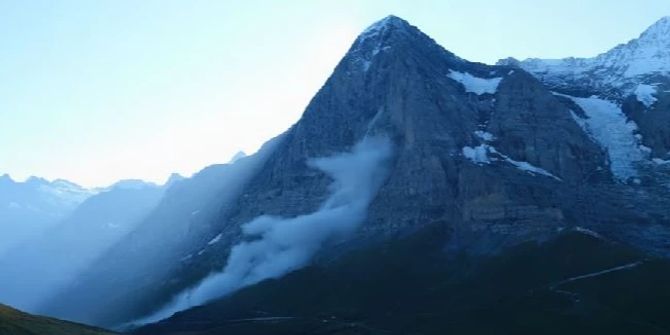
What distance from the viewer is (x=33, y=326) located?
175m

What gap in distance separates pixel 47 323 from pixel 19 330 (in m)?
15.7

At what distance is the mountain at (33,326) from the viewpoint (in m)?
166

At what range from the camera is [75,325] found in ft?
625

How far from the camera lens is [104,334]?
7298 inches

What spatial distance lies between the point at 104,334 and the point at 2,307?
2071 centimetres

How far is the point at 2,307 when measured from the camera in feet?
609

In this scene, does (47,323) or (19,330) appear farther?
(47,323)

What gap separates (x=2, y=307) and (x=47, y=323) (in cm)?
1115

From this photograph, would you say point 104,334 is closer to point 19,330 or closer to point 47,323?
point 47,323

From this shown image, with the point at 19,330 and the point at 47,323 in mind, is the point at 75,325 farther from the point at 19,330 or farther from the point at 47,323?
the point at 19,330

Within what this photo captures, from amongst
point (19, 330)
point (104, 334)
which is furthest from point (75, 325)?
point (19, 330)

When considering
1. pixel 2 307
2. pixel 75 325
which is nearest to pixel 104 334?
pixel 75 325

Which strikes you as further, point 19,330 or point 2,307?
point 2,307

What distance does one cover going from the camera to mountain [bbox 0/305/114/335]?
165500 millimetres
